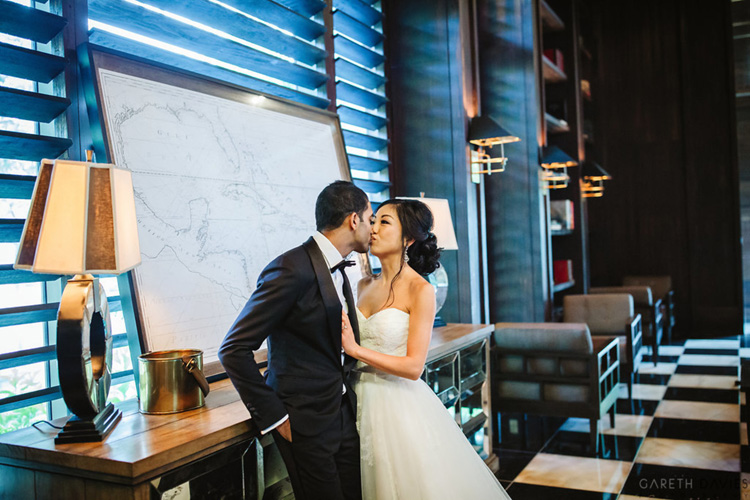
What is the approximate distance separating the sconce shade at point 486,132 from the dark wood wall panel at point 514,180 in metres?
1.18

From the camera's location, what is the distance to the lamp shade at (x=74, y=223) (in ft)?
5.31

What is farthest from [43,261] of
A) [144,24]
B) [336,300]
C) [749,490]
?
[749,490]

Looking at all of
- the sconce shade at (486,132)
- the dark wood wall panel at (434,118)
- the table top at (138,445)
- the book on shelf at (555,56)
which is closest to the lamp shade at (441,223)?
the dark wood wall panel at (434,118)

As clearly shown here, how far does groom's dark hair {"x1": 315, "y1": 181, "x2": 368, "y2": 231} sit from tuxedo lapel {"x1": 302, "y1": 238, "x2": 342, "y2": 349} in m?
0.14

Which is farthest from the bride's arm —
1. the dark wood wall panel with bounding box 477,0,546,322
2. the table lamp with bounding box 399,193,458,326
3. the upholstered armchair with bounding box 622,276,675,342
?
A: the upholstered armchair with bounding box 622,276,675,342

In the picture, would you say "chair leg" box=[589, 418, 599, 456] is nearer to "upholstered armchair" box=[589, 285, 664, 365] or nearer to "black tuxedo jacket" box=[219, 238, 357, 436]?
"black tuxedo jacket" box=[219, 238, 357, 436]

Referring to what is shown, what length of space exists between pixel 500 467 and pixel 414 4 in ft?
10.5

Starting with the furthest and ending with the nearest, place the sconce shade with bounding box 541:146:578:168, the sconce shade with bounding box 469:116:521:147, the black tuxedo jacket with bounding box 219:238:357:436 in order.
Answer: the sconce shade with bounding box 541:146:578:168, the sconce shade with bounding box 469:116:521:147, the black tuxedo jacket with bounding box 219:238:357:436

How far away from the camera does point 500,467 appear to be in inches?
151

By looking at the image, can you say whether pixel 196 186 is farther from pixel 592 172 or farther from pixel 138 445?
pixel 592 172

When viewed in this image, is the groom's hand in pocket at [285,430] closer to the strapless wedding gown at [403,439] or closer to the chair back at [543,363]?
the strapless wedding gown at [403,439]

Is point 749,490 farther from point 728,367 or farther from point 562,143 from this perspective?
point 562,143

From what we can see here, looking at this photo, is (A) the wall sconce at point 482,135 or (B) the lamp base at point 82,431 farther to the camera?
(A) the wall sconce at point 482,135

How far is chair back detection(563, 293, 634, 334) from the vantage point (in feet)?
20.0
